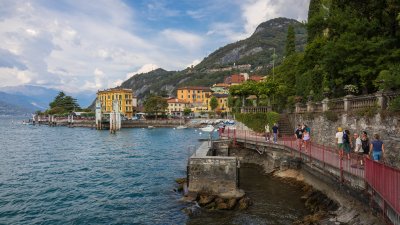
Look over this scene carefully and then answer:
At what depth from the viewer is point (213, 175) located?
56.3ft

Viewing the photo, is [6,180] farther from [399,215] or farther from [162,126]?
[162,126]

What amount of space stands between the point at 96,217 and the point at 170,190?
18.9 ft

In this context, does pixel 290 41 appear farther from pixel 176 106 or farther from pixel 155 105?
pixel 176 106

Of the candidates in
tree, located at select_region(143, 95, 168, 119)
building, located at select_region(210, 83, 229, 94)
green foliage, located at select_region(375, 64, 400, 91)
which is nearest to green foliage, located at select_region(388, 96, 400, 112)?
green foliage, located at select_region(375, 64, 400, 91)

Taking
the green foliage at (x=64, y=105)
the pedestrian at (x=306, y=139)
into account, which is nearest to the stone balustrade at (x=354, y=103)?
the pedestrian at (x=306, y=139)

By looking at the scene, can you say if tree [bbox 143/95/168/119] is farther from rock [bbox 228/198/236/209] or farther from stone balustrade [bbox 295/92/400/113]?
rock [bbox 228/198/236/209]

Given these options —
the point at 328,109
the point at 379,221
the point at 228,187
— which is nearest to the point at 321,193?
the point at 228,187

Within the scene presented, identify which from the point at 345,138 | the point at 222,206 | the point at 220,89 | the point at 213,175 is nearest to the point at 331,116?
the point at 345,138

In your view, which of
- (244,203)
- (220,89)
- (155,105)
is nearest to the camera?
(244,203)

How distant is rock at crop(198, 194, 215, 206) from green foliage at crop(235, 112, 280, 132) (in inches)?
645

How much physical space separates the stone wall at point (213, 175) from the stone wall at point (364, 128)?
7564 mm

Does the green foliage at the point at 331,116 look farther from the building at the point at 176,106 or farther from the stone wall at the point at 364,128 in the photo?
the building at the point at 176,106

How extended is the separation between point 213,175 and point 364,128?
896 centimetres

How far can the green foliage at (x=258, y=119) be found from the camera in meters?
31.3
